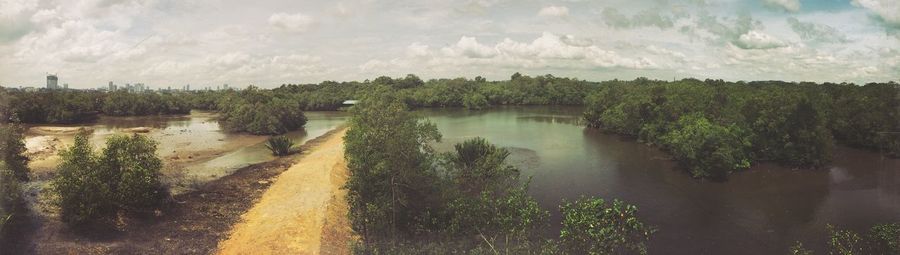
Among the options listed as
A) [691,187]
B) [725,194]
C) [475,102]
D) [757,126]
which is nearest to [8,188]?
[691,187]

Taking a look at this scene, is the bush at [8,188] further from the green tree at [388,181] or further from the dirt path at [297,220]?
the green tree at [388,181]

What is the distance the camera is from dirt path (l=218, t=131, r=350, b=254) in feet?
56.7

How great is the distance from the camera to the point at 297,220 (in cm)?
1975

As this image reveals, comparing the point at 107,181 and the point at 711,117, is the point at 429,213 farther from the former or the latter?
the point at 711,117

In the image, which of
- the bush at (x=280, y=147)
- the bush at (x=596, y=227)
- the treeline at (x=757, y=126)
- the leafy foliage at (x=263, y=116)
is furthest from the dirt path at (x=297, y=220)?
the leafy foliage at (x=263, y=116)

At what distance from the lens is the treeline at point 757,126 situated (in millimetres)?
31609

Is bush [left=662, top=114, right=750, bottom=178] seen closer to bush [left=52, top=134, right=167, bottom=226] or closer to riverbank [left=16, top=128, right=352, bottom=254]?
riverbank [left=16, top=128, right=352, bottom=254]

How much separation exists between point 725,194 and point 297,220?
75.3 feet

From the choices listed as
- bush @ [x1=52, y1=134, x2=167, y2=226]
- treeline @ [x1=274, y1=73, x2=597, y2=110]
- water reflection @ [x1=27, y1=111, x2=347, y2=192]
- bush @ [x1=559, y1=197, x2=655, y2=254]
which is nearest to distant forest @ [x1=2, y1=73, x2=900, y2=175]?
water reflection @ [x1=27, y1=111, x2=347, y2=192]

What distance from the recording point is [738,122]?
35.9m

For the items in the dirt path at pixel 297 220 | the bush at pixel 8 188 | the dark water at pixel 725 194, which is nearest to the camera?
the bush at pixel 8 188

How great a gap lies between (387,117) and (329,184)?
330 inches

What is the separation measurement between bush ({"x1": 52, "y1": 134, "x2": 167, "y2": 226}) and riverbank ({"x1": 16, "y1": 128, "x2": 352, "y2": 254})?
56 centimetres

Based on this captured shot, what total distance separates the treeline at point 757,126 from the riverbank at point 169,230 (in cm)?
2692
